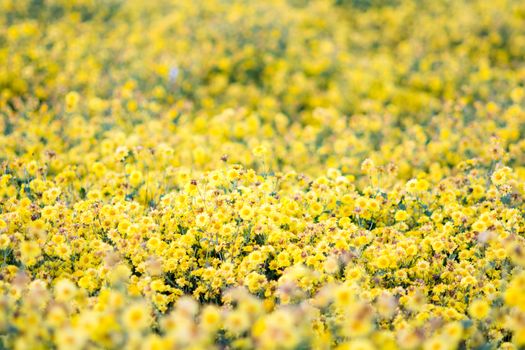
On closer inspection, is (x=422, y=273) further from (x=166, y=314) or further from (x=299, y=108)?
(x=299, y=108)

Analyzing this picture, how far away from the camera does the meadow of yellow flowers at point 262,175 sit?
2.67 meters

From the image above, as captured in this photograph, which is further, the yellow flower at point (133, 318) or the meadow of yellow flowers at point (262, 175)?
the meadow of yellow flowers at point (262, 175)

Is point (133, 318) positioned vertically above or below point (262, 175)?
above

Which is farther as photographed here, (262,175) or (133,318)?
(262,175)

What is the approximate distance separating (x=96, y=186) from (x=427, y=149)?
341 cm

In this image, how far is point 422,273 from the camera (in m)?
3.29

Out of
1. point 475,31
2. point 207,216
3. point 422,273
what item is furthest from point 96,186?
point 475,31

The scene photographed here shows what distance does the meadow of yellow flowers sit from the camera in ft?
8.75

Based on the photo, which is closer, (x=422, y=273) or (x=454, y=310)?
(x=454, y=310)

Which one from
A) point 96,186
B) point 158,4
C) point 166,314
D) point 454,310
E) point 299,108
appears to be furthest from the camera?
point 158,4

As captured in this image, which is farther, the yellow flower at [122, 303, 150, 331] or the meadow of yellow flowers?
the meadow of yellow flowers

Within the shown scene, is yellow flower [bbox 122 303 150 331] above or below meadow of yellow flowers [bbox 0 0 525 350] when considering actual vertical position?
above

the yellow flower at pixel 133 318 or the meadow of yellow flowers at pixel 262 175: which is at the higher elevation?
the yellow flower at pixel 133 318

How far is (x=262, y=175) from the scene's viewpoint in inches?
175
